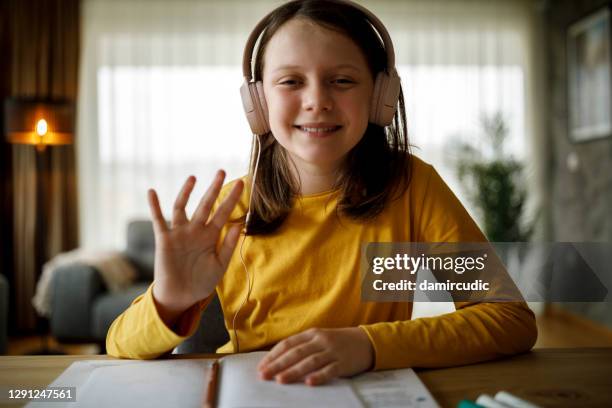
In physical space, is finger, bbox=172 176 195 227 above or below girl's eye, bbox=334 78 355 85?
below

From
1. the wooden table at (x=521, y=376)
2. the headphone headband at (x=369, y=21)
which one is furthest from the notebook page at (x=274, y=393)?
the headphone headband at (x=369, y=21)

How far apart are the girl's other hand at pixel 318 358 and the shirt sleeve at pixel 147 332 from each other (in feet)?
0.49

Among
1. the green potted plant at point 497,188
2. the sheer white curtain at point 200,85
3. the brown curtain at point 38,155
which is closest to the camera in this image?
the green potted plant at point 497,188

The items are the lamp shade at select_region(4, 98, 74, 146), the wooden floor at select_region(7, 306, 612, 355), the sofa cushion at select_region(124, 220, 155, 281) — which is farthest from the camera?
the sofa cushion at select_region(124, 220, 155, 281)

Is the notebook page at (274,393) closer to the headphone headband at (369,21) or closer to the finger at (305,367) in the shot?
the finger at (305,367)

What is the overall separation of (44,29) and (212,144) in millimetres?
1355

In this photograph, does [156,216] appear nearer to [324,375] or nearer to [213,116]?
[324,375]

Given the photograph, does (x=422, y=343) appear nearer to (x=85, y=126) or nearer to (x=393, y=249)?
(x=393, y=249)

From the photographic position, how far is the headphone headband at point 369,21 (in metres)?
0.84

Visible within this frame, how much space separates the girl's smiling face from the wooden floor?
2647 mm

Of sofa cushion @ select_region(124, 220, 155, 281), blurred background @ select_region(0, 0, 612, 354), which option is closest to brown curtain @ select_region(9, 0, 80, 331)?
blurred background @ select_region(0, 0, 612, 354)

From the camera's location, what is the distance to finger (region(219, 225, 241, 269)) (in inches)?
27.4

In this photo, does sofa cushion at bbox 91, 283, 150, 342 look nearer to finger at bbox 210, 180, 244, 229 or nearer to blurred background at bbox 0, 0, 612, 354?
blurred background at bbox 0, 0, 612, 354

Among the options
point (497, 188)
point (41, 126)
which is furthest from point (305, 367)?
point (497, 188)
